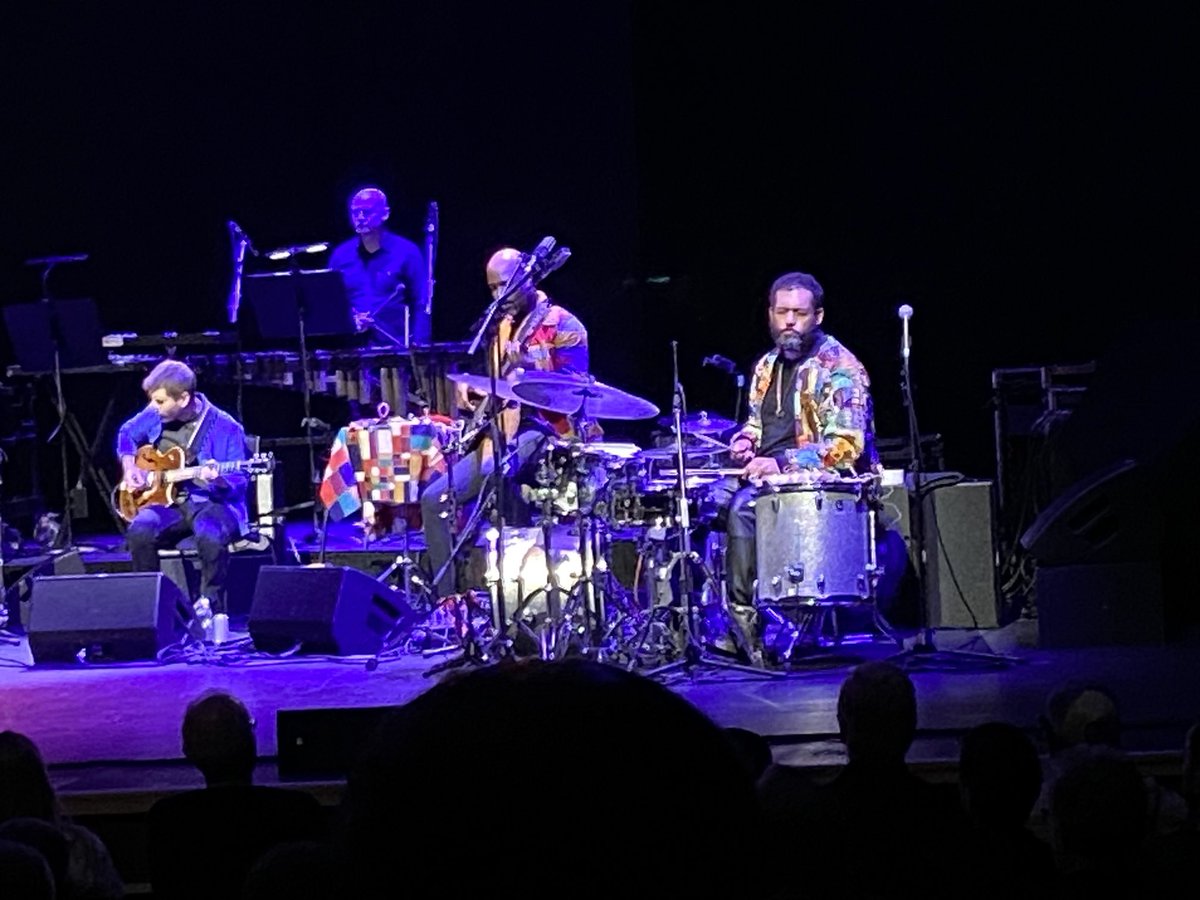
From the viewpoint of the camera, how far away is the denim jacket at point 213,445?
9570 millimetres

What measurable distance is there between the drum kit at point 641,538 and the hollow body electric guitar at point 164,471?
1.98 metres

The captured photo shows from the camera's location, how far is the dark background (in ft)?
34.4

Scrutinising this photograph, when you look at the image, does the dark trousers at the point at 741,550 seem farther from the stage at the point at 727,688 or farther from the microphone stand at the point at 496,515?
the microphone stand at the point at 496,515

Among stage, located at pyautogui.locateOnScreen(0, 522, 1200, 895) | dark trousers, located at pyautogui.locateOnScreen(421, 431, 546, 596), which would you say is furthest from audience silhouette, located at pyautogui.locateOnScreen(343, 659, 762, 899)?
dark trousers, located at pyautogui.locateOnScreen(421, 431, 546, 596)

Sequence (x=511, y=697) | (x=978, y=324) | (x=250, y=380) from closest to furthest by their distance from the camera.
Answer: (x=511, y=697) → (x=250, y=380) → (x=978, y=324)

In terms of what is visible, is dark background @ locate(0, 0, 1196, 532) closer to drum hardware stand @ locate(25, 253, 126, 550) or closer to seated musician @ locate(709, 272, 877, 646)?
drum hardware stand @ locate(25, 253, 126, 550)

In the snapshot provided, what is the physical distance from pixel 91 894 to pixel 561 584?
5.14 m

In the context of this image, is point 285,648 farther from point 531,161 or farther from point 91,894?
point 91,894

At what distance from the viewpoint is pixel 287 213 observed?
11734mm

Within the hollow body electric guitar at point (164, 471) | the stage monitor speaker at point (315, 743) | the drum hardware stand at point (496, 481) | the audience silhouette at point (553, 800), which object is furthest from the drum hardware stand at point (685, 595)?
the audience silhouette at point (553, 800)

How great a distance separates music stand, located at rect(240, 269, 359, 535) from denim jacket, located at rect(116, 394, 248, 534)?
2.10 ft

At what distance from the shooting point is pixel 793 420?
8109 mm

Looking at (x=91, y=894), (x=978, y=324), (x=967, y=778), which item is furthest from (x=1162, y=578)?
(x=91, y=894)

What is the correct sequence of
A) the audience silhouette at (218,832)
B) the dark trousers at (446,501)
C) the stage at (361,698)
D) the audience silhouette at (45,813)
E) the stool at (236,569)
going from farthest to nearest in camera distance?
1. the stool at (236,569)
2. the dark trousers at (446,501)
3. the stage at (361,698)
4. the audience silhouette at (218,832)
5. the audience silhouette at (45,813)
